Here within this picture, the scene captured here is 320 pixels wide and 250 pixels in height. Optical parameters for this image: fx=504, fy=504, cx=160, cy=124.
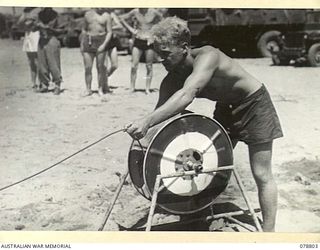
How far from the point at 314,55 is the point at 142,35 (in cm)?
77

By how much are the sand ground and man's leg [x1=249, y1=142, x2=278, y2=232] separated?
6 cm

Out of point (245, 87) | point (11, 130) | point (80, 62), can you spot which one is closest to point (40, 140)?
point (11, 130)

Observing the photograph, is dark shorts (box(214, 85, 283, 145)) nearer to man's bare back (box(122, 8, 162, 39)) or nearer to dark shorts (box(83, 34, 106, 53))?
man's bare back (box(122, 8, 162, 39))

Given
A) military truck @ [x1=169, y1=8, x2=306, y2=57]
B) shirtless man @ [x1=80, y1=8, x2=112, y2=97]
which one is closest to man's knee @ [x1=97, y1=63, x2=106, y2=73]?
shirtless man @ [x1=80, y1=8, x2=112, y2=97]

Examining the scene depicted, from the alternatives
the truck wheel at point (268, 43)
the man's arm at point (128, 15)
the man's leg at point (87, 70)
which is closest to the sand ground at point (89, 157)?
the man's leg at point (87, 70)

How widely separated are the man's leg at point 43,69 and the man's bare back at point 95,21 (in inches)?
8.4

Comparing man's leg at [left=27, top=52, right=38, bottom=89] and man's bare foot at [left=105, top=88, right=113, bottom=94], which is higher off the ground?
man's leg at [left=27, top=52, right=38, bottom=89]

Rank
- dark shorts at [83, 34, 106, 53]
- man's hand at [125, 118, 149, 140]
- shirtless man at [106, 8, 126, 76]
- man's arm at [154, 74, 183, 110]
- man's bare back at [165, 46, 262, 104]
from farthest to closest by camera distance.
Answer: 1. dark shorts at [83, 34, 106, 53]
2. shirtless man at [106, 8, 126, 76]
3. man's arm at [154, 74, 183, 110]
4. man's bare back at [165, 46, 262, 104]
5. man's hand at [125, 118, 149, 140]

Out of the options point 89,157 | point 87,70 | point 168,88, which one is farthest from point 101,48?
point 168,88

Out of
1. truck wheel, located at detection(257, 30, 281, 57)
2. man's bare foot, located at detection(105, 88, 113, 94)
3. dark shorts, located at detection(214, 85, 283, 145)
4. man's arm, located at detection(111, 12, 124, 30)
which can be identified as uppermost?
man's arm, located at detection(111, 12, 124, 30)

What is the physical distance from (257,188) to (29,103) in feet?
2.99

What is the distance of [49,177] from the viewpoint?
71.0 inches

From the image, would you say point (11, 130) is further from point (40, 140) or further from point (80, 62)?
point (80, 62)

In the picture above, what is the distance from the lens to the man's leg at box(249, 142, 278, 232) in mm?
1613
